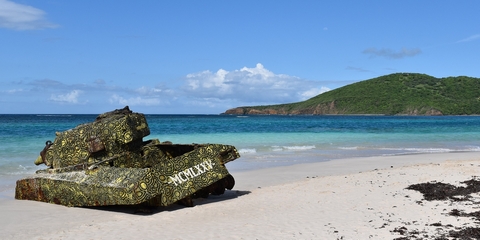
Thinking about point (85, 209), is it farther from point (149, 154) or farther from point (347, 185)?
point (347, 185)

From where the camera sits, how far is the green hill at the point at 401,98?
130375mm

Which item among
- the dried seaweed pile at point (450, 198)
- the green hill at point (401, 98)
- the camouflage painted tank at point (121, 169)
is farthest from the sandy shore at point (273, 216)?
the green hill at point (401, 98)

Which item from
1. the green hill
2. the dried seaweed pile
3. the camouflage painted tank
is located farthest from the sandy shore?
the green hill

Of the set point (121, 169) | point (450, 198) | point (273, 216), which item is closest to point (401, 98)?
point (450, 198)

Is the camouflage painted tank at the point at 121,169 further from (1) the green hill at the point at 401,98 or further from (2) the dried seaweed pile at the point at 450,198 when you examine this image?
(1) the green hill at the point at 401,98

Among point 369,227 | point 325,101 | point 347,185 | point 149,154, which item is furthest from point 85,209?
point 325,101

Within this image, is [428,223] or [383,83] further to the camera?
[383,83]

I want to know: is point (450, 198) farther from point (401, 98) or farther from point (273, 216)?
point (401, 98)

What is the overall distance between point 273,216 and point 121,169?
10.1ft

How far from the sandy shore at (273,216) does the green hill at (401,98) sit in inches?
4917

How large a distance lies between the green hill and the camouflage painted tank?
126 metres

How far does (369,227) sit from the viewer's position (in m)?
7.28

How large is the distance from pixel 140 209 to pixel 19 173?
25.5 ft

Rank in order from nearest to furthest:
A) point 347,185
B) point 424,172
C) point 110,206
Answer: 1. point 110,206
2. point 347,185
3. point 424,172
